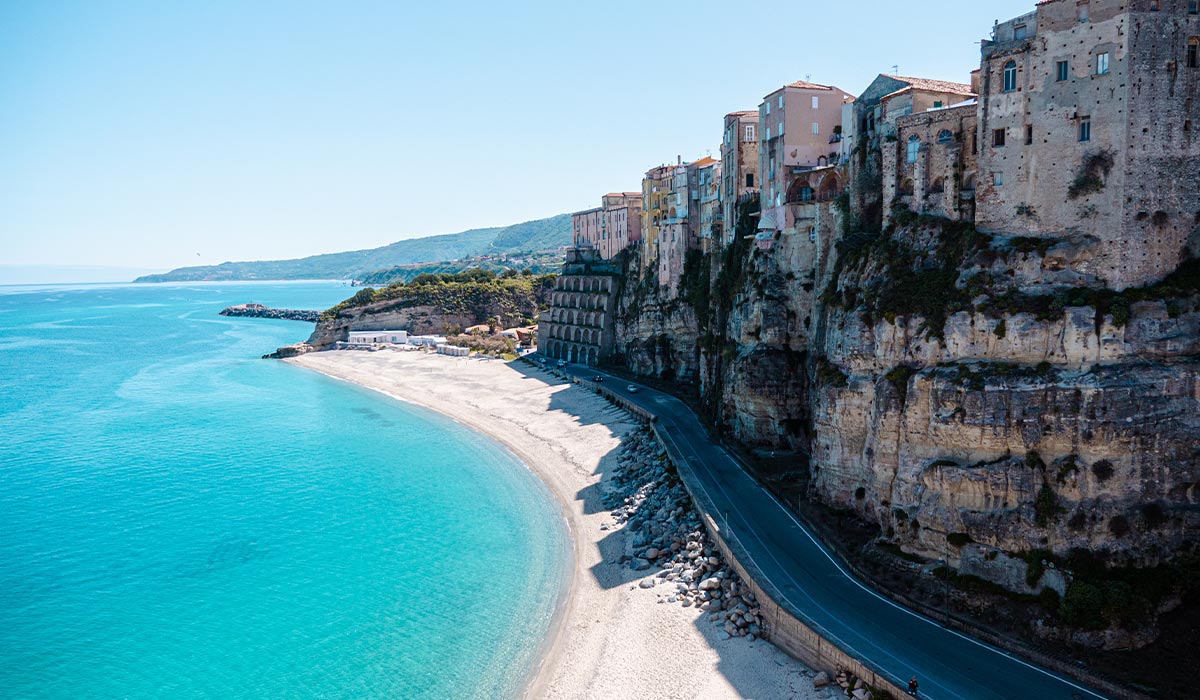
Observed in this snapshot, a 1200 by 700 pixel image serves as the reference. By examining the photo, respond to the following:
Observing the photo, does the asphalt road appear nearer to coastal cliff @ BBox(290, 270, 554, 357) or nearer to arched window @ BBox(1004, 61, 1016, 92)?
arched window @ BBox(1004, 61, 1016, 92)

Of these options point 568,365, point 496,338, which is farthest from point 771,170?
point 496,338

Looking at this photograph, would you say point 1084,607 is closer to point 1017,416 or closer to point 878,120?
point 1017,416

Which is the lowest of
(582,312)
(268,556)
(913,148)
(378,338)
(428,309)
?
(268,556)

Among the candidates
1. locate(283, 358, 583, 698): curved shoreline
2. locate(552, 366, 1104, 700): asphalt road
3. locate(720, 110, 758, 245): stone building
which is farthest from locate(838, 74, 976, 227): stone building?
locate(283, 358, 583, 698): curved shoreline

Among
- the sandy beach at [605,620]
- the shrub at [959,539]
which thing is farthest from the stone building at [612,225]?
the shrub at [959,539]

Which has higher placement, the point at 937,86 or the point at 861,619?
the point at 937,86

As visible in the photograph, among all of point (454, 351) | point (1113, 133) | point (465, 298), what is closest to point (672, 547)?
point (1113, 133)

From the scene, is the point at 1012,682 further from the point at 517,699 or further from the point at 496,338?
the point at 496,338
